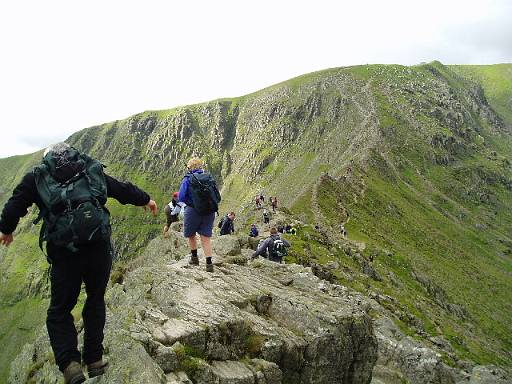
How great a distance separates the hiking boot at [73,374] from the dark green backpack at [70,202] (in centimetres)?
216

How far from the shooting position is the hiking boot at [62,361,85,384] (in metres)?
7.51

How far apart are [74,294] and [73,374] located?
1.34 metres

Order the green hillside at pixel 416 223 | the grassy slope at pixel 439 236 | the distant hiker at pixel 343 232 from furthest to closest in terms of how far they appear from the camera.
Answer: the distant hiker at pixel 343 232
the grassy slope at pixel 439 236
the green hillside at pixel 416 223

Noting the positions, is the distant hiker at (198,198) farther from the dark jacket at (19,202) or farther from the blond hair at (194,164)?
the dark jacket at (19,202)

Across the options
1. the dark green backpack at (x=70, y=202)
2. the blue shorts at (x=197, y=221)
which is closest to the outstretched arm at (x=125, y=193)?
the dark green backpack at (x=70, y=202)

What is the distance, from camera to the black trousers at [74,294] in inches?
295

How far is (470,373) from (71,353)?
1114 inches

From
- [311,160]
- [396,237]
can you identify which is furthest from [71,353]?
[311,160]

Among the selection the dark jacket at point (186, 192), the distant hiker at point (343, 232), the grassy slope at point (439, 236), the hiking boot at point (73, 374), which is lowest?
the grassy slope at point (439, 236)

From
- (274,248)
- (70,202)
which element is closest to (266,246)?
(274,248)

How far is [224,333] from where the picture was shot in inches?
463

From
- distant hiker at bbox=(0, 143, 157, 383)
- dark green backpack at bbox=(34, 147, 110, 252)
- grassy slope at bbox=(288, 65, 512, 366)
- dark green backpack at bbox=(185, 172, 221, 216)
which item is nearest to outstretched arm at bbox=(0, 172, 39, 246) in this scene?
distant hiker at bbox=(0, 143, 157, 383)

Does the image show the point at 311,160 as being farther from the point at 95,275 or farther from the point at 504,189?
the point at 95,275

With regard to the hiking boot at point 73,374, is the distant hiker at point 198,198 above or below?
above
